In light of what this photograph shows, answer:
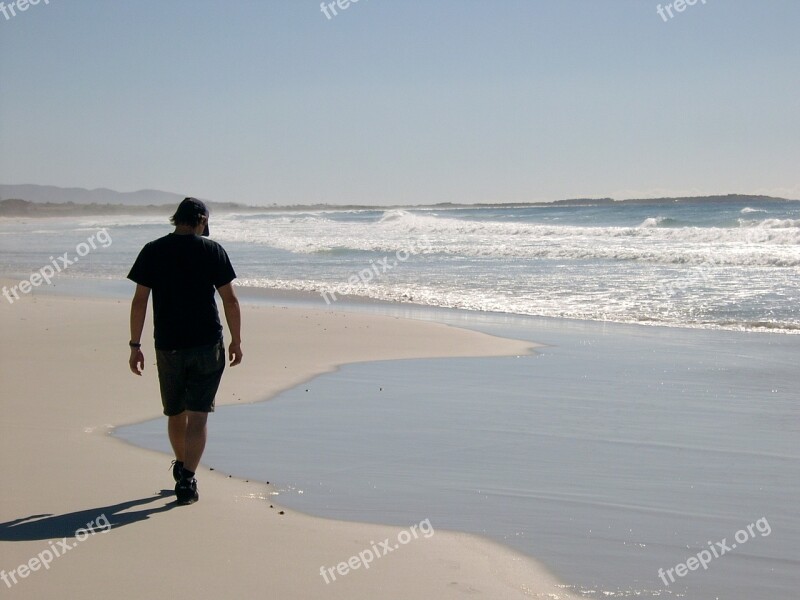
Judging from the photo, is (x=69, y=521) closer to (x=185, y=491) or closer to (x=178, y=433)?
(x=185, y=491)

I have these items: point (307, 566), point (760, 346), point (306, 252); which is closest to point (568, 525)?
point (307, 566)

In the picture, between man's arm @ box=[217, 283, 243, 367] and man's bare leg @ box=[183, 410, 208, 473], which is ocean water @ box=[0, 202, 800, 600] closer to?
man's bare leg @ box=[183, 410, 208, 473]

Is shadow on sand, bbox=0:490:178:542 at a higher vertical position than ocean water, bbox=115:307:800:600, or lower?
higher

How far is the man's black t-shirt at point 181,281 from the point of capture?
495 cm

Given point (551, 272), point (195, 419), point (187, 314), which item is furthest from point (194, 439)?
point (551, 272)

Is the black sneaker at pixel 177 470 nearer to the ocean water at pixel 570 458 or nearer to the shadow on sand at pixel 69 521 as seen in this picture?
the shadow on sand at pixel 69 521

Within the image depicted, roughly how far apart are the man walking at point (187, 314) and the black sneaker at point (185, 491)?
0.17 feet

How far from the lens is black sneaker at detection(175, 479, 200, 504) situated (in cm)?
482

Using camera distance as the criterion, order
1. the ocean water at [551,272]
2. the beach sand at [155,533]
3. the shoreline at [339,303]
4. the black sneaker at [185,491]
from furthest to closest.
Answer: the ocean water at [551,272], the shoreline at [339,303], the black sneaker at [185,491], the beach sand at [155,533]

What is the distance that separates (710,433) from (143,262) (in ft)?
13.1

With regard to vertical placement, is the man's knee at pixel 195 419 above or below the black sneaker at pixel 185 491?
above

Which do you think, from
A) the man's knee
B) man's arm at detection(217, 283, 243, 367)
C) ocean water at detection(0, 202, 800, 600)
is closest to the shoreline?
ocean water at detection(0, 202, 800, 600)

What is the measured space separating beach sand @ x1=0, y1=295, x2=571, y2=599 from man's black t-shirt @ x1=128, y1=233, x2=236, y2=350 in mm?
849

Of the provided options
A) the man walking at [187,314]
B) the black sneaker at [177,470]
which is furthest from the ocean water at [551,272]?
the black sneaker at [177,470]
